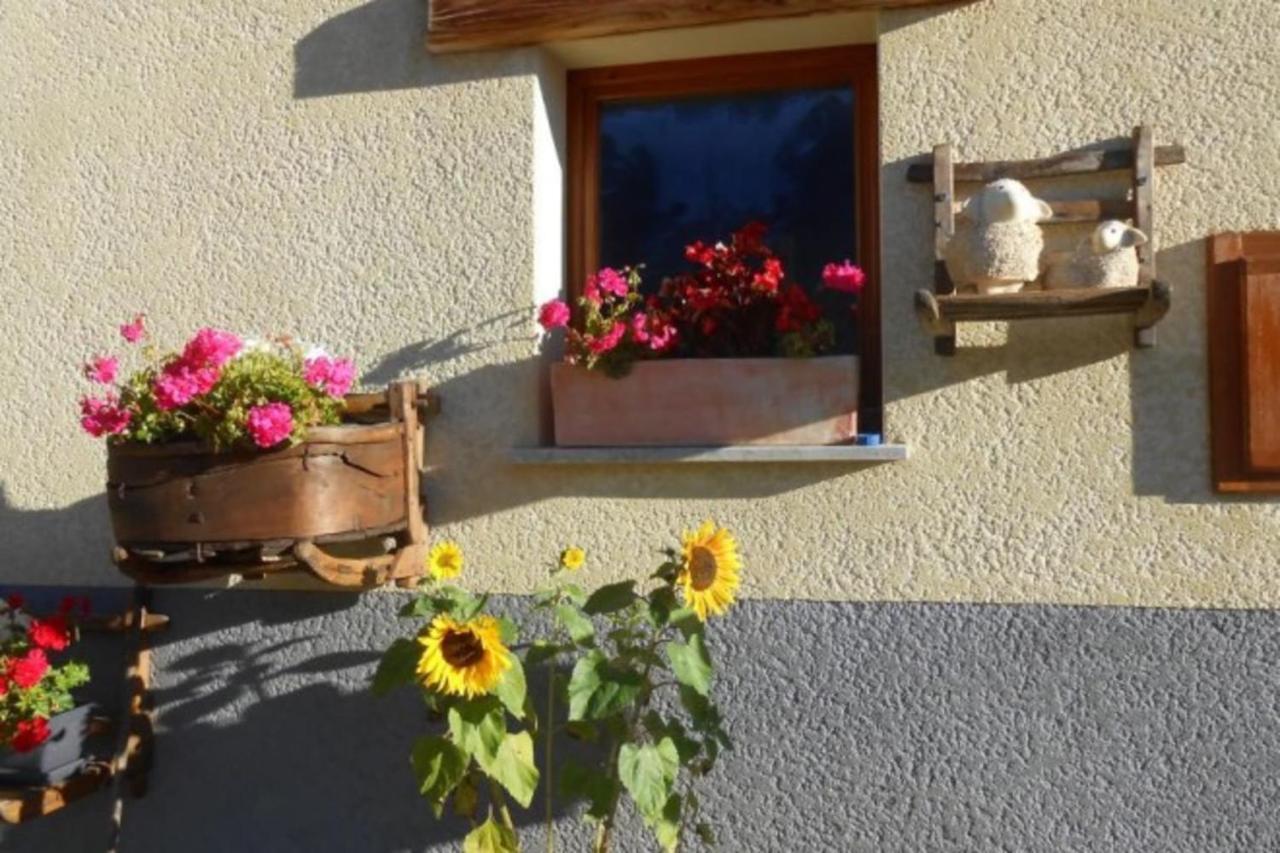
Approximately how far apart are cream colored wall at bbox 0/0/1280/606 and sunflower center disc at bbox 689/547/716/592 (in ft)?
1.10

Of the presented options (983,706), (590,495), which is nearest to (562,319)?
(590,495)

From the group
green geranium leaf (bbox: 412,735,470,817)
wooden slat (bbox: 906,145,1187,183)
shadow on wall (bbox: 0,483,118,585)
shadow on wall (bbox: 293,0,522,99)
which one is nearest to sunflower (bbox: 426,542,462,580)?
green geranium leaf (bbox: 412,735,470,817)

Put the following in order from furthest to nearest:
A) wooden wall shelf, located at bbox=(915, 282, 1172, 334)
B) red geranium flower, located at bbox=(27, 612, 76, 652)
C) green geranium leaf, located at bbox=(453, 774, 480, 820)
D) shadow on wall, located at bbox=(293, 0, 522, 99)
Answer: shadow on wall, located at bbox=(293, 0, 522, 99)
red geranium flower, located at bbox=(27, 612, 76, 652)
green geranium leaf, located at bbox=(453, 774, 480, 820)
wooden wall shelf, located at bbox=(915, 282, 1172, 334)

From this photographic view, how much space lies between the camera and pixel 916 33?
121 inches

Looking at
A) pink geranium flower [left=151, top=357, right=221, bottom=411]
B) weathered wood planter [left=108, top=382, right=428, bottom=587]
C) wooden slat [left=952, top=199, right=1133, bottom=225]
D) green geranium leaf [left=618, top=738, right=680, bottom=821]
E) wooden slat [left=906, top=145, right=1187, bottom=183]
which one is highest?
wooden slat [left=906, top=145, right=1187, bottom=183]

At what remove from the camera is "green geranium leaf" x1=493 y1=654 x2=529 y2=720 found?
2.79 m

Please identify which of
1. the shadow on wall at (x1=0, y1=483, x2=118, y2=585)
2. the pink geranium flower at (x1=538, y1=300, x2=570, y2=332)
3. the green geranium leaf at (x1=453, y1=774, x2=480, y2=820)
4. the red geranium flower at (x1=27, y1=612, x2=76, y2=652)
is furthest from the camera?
the shadow on wall at (x1=0, y1=483, x2=118, y2=585)

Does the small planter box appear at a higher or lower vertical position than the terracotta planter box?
lower

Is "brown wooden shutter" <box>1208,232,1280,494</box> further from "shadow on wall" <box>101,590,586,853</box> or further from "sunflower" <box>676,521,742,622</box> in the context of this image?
"shadow on wall" <box>101,590,586,853</box>

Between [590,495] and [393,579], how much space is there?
535mm

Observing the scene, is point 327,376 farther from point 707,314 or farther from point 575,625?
point 707,314

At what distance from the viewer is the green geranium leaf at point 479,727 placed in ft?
9.05

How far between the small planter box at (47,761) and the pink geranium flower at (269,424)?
110cm

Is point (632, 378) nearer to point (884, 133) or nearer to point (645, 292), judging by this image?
point (645, 292)
